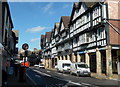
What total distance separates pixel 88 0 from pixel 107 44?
10726 mm

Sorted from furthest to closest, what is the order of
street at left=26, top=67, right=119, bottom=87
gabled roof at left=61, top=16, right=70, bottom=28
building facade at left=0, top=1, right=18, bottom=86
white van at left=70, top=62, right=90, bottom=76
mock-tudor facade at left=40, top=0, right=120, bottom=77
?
gabled roof at left=61, top=16, right=70, bottom=28 → mock-tudor facade at left=40, top=0, right=120, bottom=77 → white van at left=70, top=62, right=90, bottom=76 → building facade at left=0, top=1, right=18, bottom=86 → street at left=26, top=67, right=119, bottom=87

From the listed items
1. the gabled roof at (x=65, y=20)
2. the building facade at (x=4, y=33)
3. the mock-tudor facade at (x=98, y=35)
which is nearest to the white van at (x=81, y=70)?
the mock-tudor facade at (x=98, y=35)

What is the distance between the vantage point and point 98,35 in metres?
26.2

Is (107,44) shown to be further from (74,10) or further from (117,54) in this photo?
(74,10)

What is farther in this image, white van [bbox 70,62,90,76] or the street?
white van [bbox 70,62,90,76]

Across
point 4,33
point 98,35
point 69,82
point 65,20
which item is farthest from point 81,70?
point 65,20

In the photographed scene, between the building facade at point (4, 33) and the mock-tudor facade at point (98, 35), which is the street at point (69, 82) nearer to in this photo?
the building facade at point (4, 33)

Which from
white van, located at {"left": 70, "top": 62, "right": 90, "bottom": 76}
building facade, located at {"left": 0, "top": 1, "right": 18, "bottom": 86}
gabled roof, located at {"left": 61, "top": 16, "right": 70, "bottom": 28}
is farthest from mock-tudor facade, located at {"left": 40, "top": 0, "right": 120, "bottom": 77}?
building facade, located at {"left": 0, "top": 1, "right": 18, "bottom": 86}

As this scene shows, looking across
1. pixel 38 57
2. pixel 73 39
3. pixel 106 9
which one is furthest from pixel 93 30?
pixel 38 57

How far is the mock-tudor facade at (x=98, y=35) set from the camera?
23.7m

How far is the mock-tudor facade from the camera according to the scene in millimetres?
23688

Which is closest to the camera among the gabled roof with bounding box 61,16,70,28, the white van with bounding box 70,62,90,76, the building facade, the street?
the street

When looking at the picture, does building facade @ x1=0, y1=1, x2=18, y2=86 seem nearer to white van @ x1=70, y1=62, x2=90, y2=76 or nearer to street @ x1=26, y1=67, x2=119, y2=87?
street @ x1=26, y1=67, x2=119, y2=87

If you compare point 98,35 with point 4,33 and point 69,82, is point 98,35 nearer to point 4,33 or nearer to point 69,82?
point 69,82
